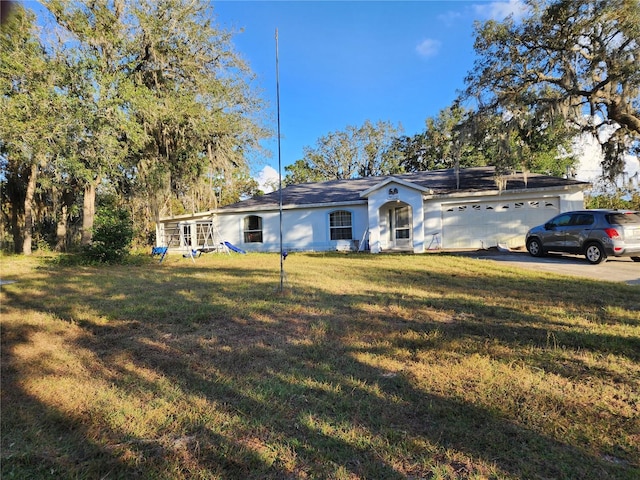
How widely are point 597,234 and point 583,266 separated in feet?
3.20

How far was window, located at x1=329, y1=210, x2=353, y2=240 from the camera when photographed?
16.9m

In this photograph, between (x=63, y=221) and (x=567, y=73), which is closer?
(x=567, y=73)

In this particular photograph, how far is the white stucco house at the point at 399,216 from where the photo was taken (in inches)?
572

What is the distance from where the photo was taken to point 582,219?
9742 mm

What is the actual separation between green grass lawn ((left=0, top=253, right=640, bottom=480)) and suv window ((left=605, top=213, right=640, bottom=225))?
13.5ft

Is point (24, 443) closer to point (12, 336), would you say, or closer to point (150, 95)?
point (12, 336)

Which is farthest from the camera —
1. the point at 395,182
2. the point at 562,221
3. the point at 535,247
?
the point at 395,182

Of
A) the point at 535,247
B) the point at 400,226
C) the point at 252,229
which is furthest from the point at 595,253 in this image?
the point at 252,229

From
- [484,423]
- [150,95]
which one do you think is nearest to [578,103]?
[484,423]

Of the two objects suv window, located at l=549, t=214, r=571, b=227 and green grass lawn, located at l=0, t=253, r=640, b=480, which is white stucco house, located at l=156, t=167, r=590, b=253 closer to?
suv window, located at l=549, t=214, r=571, b=227

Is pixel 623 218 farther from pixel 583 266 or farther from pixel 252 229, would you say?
pixel 252 229

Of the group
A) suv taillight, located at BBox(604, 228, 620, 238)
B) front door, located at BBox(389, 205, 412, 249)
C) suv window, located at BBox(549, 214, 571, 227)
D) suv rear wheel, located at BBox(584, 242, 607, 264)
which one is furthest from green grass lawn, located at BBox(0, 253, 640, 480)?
front door, located at BBox(389, 205, 412, 249)

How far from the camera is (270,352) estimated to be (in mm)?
3711

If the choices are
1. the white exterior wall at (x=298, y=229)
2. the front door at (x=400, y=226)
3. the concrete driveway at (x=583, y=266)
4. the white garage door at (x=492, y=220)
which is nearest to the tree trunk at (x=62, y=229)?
the white exterior wall at (x=298, y=229)
